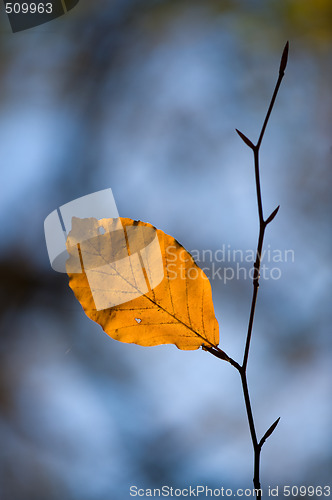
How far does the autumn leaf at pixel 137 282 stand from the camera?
194 mm

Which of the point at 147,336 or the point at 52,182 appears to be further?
the point at 52,182

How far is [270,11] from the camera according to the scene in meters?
0.72

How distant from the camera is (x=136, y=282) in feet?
0.67

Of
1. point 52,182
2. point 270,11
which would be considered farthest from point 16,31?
point 270,11

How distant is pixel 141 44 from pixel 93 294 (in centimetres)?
68

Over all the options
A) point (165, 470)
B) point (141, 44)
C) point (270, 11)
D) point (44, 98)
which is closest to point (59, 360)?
point (165, 470)

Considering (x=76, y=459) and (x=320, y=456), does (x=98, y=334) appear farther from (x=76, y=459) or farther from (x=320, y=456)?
(x=320, y=456)

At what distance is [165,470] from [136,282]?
59cm

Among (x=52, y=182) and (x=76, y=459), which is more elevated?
(x=52, y=182)

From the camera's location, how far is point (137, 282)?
20cm

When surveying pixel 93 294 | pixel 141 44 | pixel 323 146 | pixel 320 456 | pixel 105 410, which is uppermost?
pixel 141 44

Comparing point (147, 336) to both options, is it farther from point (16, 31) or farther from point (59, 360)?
point (16, 31)

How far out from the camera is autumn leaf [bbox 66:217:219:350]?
0.64 feet

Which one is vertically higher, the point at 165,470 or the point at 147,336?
the point at 147,336
